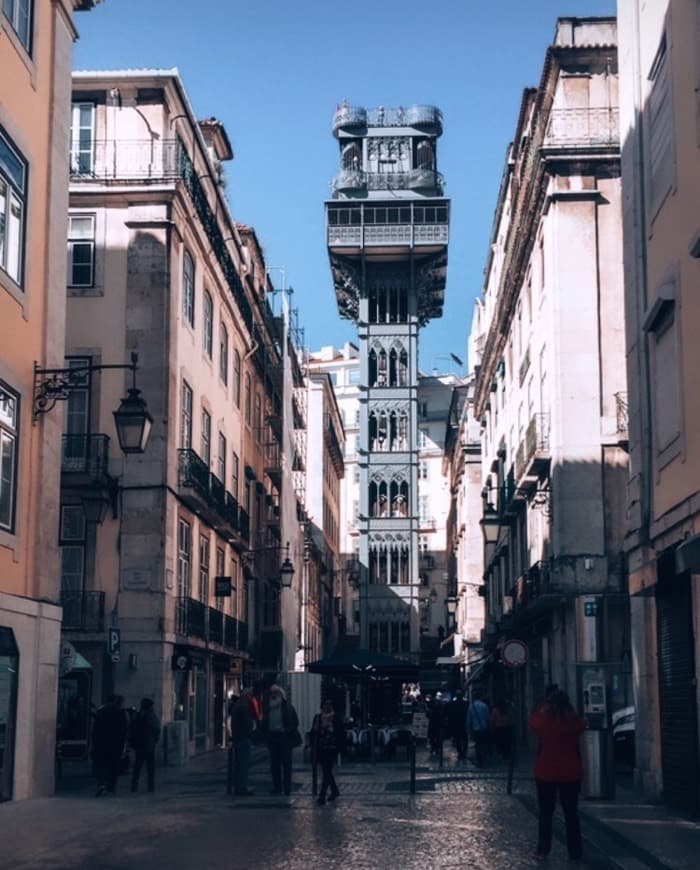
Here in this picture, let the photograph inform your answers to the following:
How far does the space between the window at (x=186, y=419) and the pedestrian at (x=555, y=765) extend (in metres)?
22.3

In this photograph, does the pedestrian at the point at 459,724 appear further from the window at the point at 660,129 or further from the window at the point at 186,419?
the window at the point at 660,129

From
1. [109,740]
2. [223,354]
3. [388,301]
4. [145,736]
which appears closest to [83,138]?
[223,354]

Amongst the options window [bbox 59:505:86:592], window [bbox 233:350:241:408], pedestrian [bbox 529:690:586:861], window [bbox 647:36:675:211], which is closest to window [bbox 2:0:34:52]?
window [bbox 647:36:675:211]

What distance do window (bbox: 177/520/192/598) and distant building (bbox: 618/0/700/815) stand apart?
53.4ft

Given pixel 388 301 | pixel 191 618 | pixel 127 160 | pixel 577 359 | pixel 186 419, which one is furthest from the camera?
pixel 388 301

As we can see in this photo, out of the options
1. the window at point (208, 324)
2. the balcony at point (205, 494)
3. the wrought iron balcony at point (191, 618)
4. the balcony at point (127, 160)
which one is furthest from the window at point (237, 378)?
the balcony at point (127, 160)

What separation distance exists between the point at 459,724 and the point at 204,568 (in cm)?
801

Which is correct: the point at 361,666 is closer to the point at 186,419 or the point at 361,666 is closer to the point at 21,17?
the point at 186,419

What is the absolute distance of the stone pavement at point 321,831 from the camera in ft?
40.8

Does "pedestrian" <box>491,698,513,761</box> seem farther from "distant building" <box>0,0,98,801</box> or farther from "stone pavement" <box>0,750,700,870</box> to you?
"distant building" <box>0,0,98,801</box>

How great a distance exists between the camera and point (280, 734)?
20875mm

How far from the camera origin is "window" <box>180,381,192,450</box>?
34650mm

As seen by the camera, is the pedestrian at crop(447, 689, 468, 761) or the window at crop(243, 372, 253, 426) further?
the window at crop(243, 372, 253, 426)

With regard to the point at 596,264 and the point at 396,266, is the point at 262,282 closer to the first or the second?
the point at 596,264
